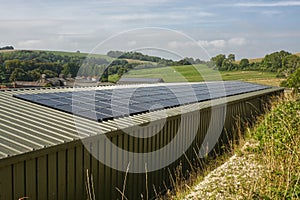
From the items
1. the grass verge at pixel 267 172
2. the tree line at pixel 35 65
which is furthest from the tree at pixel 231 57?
the grass verge at pixel 267 172

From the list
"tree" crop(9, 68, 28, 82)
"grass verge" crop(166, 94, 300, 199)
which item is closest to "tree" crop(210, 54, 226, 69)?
"tree" crop(9, 68, 28, 82)

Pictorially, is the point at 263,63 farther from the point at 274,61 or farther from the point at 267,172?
the point at 267,172

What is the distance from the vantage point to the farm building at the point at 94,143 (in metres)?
4.50

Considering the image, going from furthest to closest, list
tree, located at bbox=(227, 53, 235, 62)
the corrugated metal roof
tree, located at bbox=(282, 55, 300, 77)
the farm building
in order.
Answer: tree, located at bbox=(227, 53, 235, 62), tree, located at bbox=(282, 55, 300, 77), the corrugated metal roof, the farm building

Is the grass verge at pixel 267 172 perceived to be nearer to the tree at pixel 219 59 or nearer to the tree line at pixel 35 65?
the tree line at pixel 35 65

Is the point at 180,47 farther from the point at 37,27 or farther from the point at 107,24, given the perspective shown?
the point at 37,27

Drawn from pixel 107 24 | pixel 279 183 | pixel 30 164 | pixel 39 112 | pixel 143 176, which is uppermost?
pixel 107 24

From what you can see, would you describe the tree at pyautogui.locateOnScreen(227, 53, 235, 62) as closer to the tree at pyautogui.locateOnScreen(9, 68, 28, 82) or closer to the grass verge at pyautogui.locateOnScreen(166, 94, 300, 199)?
the tree at pyautogui.locateOnScreen(9, 68, 28, 82)

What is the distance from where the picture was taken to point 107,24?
78.1 feet

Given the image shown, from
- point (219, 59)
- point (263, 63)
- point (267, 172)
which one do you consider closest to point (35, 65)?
point (219, 59)

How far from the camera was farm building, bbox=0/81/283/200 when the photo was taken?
4496 mm

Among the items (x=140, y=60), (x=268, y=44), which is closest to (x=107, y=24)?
(x=140, y=60)

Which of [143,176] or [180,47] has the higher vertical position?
[180,47]

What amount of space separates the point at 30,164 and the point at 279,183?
377 cm
